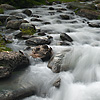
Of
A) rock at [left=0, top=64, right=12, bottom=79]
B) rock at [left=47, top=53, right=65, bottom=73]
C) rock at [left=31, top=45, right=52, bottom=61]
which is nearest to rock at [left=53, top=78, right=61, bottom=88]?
rock at [left=47, top=53, right=65, bottom=73]

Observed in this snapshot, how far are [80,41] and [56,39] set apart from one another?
2251 mm

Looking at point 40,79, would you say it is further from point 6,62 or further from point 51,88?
point 6,62

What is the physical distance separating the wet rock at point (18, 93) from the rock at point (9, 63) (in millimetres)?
1026

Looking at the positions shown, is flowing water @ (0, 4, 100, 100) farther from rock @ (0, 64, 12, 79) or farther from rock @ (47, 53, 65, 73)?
rock @ (0, 64, 12, 79)

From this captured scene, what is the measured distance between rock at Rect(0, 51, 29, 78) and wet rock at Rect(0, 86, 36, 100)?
3.37 feet

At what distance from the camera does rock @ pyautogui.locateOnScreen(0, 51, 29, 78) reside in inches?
276

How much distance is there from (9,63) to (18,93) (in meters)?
1.78

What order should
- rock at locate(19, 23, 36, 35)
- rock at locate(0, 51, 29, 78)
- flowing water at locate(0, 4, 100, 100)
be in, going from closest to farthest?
flowing water at locate(0, 4, 100, 100), rock at locate(0, 51, 29, 78), rock at locate(19, 23, 36, 35)

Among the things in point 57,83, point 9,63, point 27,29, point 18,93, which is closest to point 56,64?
point 57,83

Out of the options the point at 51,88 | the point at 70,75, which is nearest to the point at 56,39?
the point at 70,75

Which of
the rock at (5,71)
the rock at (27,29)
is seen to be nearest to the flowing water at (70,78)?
the rock at (5,71)

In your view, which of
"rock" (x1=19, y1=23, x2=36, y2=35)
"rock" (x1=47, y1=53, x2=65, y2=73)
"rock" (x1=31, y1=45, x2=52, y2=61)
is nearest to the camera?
"rock" (x1=47, y1=53, x2=65, y2=73)

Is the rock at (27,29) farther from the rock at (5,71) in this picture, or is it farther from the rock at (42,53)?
the rock at (5,71)

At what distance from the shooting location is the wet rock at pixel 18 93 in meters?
6.01
